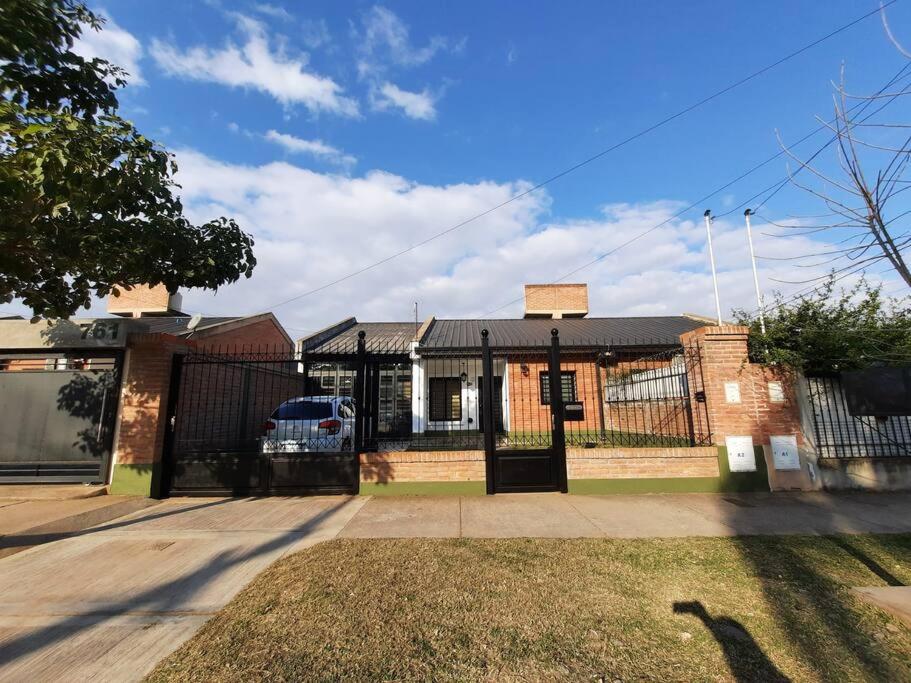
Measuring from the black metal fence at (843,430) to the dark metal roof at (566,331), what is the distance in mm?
7309

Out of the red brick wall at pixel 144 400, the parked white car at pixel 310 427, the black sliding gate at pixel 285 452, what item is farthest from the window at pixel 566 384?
the red brick wall at pixel 144 400

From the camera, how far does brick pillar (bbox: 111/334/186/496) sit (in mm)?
6762

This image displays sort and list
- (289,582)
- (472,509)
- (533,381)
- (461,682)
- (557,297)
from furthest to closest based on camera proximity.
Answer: (557,297), (533,381), (472,509), (289,582), (461,682)

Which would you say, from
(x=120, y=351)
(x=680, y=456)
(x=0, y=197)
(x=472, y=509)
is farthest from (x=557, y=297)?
(x=0, y=197)

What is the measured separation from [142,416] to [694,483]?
9.56 metres

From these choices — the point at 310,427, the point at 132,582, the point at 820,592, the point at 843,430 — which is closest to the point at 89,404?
the point at 310,427

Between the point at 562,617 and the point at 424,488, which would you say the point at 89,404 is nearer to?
the point at 424,488

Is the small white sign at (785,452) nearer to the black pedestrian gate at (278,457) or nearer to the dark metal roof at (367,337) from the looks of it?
the black pedestrian gate at (278,457)

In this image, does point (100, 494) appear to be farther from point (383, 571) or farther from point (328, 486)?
point (383, 571)

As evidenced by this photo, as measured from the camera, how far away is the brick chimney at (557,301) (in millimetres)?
22312

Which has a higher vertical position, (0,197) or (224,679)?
(0,197)

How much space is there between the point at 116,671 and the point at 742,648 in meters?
3.95

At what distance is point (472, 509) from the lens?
19.7 ft

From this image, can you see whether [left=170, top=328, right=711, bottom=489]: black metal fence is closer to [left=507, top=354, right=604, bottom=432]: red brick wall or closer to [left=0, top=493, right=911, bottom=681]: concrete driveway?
[left=507, top=354, right=604, bottom=432]: red brick wall
